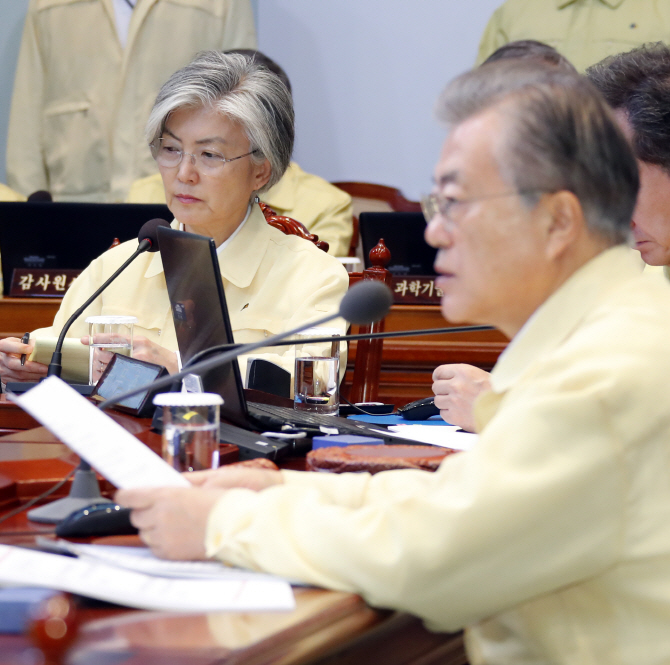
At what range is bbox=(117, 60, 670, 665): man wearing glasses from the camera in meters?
0.77

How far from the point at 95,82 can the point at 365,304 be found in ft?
12.0

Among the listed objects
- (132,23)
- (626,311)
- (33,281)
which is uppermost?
(132,23)

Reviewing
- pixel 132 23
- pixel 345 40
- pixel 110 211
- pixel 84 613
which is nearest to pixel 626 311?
pixel 84 613

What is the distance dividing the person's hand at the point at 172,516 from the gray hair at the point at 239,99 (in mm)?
1354

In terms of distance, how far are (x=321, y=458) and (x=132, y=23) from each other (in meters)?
3.71

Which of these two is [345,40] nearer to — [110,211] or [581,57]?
[581,57]

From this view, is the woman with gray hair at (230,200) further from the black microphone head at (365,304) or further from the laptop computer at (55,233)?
the black microphone head at (365,304)

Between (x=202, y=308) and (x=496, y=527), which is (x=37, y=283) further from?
(x=496, y=527)

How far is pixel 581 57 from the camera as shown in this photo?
12.6 ft

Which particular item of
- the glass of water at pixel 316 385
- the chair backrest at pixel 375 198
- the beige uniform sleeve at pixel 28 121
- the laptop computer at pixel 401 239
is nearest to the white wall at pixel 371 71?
the chair backrest at pixel 375 198

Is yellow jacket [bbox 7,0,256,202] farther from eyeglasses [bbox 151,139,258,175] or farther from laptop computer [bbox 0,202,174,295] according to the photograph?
eyeglasses [bbox 151,139,258,175]

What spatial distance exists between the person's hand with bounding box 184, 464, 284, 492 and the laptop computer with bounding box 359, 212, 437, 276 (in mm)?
1836

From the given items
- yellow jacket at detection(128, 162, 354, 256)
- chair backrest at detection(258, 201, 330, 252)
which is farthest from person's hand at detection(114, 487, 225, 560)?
yellow jacket at detection(128, 162, 354, 256)

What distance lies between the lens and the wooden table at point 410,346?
2.65 m
